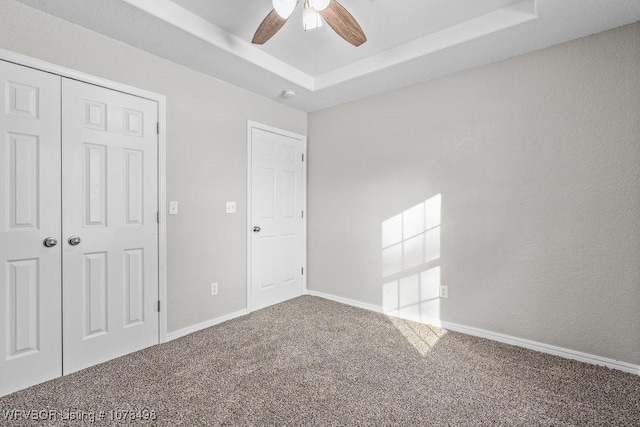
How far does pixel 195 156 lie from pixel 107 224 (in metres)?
0.92

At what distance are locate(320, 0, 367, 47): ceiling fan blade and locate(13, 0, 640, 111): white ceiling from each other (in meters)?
0.26

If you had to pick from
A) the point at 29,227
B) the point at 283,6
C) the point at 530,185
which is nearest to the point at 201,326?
the point at 29,227

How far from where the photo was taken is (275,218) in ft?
11.7

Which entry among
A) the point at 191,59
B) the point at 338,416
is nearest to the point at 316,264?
the point at 338,416

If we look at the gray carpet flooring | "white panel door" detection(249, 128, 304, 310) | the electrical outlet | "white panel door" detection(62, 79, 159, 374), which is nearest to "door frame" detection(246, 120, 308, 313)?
"white panel door" detection(249, 128, 304, 310)

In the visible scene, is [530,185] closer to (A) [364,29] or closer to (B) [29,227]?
(A) [364,29]

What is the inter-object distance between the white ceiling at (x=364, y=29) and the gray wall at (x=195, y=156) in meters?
0.12

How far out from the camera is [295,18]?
7.43ft

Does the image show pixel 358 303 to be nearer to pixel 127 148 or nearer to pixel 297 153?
pixel 297 153

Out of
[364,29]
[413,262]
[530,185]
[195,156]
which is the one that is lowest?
[413,262]

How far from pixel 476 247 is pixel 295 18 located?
2.41 metres

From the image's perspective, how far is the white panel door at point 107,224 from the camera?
6.86 ft

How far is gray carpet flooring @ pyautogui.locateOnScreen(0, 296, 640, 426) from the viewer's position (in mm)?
1688

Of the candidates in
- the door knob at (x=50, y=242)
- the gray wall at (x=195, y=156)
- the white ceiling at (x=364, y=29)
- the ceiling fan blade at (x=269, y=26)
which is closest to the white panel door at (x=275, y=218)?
the gray wall at (x=195, y=156)
